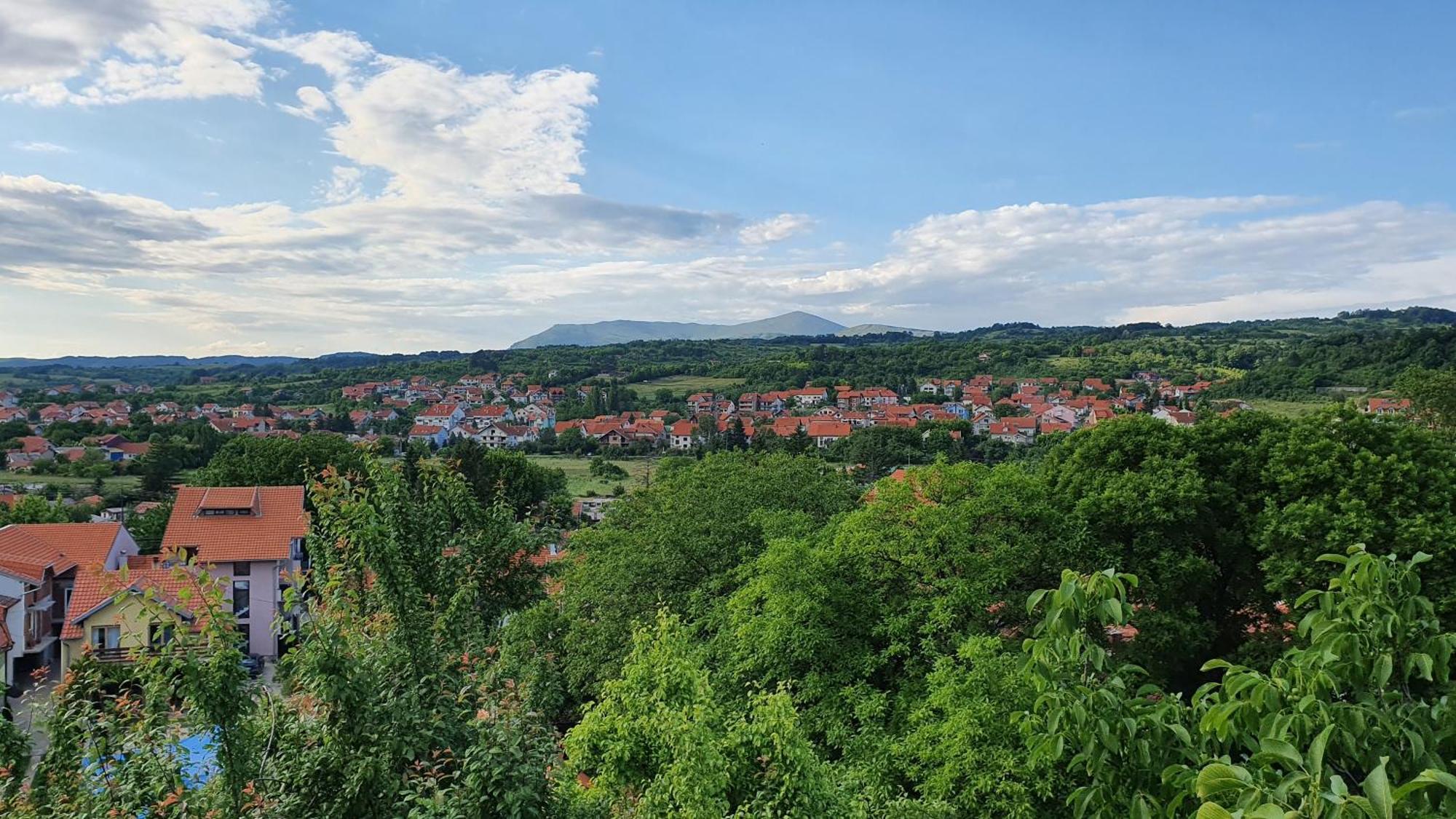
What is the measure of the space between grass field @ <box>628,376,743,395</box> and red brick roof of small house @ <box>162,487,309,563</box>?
90.3 metres

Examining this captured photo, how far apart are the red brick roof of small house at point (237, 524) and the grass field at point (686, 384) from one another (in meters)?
90.3

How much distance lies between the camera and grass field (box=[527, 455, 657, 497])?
58219mm

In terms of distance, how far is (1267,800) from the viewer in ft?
7.50

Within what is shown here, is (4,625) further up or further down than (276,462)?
further down

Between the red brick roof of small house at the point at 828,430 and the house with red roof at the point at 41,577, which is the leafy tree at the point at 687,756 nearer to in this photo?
the house with red roof at the point at 41,577

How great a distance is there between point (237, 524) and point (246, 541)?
1025mm

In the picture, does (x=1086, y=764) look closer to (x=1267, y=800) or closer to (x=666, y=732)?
(x=1267, y=800)

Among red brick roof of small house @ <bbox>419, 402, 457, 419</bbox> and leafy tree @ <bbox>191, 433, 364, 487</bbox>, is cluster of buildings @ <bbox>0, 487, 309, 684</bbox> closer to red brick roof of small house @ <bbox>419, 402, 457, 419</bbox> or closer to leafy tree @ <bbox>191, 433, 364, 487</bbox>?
leafy tree @ <bbox>191, 433, 364, 487</bbox>

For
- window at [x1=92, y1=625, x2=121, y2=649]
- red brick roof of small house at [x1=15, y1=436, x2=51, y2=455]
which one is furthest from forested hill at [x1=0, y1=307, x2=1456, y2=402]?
window at [x1=92, y1=625, x2=121, y2=649]

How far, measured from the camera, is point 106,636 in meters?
21.3

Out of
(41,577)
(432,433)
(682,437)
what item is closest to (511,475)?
(41,577)

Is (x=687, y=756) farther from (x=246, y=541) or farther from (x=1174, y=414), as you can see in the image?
(x=1174, y=414)

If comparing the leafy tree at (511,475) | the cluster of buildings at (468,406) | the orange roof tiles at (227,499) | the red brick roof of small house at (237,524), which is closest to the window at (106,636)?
the red brick roof of small house at (237,524)

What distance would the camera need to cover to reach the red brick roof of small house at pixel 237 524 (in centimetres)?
2495
